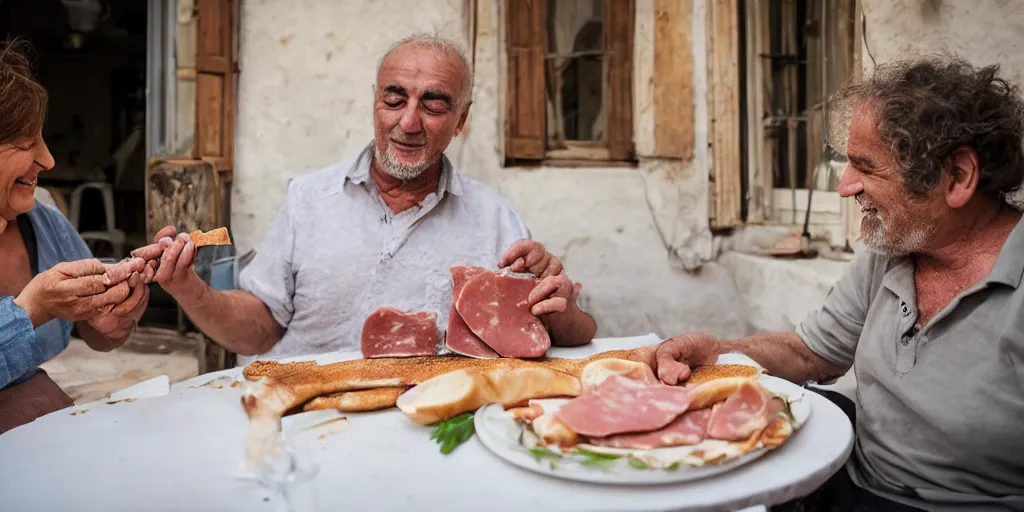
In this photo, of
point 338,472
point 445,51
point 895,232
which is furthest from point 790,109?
point 338,472

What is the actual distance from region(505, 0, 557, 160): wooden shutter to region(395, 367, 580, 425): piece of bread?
2.72m

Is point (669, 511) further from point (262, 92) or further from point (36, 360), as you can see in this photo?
point (262, 92)

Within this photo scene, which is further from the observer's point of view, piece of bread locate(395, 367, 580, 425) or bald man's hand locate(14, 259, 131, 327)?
bald man's hand locate(14, 259, 131, 327)

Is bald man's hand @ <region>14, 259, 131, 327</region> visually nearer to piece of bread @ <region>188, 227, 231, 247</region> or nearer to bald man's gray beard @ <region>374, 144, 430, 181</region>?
piece of bread @ <region>188, 227, 231, 247</region>

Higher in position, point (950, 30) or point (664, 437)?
point (950, 30)

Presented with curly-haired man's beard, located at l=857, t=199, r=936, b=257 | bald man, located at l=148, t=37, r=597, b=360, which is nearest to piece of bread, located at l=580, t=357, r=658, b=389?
curly-haired man's beard, located at l=857, t=199, r=936, b=257

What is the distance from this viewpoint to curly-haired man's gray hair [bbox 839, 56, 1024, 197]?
167 cm

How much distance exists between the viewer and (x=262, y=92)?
4.20 m

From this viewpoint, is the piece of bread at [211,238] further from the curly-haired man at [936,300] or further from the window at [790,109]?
the window at [790,109]

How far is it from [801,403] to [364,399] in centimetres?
94

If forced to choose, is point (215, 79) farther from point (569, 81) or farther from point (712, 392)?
point (712, 392)

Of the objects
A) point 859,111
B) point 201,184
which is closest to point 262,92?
point 201,184

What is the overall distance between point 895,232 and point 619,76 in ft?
9.00

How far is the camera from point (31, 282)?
1745 mm
